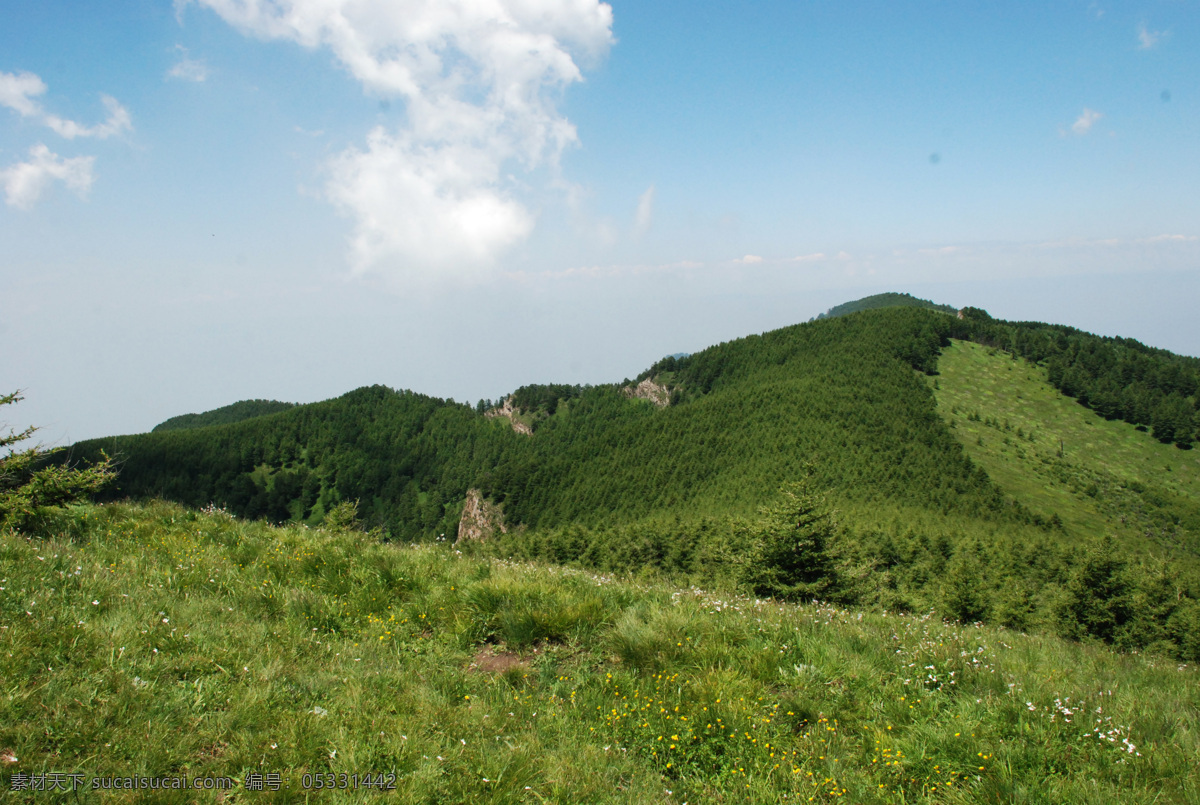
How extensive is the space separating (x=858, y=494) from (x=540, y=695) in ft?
306

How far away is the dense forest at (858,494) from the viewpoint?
30547mm

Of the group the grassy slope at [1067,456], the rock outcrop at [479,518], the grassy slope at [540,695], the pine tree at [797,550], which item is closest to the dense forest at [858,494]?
the pine tree at [797,550]

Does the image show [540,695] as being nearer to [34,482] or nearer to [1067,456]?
[34,482]

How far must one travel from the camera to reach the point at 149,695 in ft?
13.2

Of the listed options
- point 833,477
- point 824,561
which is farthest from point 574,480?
point 824,561

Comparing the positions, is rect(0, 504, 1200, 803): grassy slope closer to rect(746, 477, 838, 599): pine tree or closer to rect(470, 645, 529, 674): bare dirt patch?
rect(470, 645, 529, 674): bare dirt patch

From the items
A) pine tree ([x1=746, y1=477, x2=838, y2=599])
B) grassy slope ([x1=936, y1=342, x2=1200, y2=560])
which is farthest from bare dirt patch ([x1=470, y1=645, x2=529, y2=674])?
grassy slope ([x1=936, y1=342, x2=1200, y2=560])

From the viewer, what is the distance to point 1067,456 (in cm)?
10862

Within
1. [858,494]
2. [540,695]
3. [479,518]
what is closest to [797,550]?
[540,695]

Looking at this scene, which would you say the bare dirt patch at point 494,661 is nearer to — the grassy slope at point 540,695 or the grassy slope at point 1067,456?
the grassy slope at point 540,695

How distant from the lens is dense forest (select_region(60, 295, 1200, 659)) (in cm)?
3055

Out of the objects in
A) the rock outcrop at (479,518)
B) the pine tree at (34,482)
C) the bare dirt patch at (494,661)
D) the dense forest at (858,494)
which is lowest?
the rock outcrop at (479,518)

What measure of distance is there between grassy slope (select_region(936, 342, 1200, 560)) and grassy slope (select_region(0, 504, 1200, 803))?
313 feet

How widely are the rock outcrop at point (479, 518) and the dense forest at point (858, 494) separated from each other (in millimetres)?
3551
